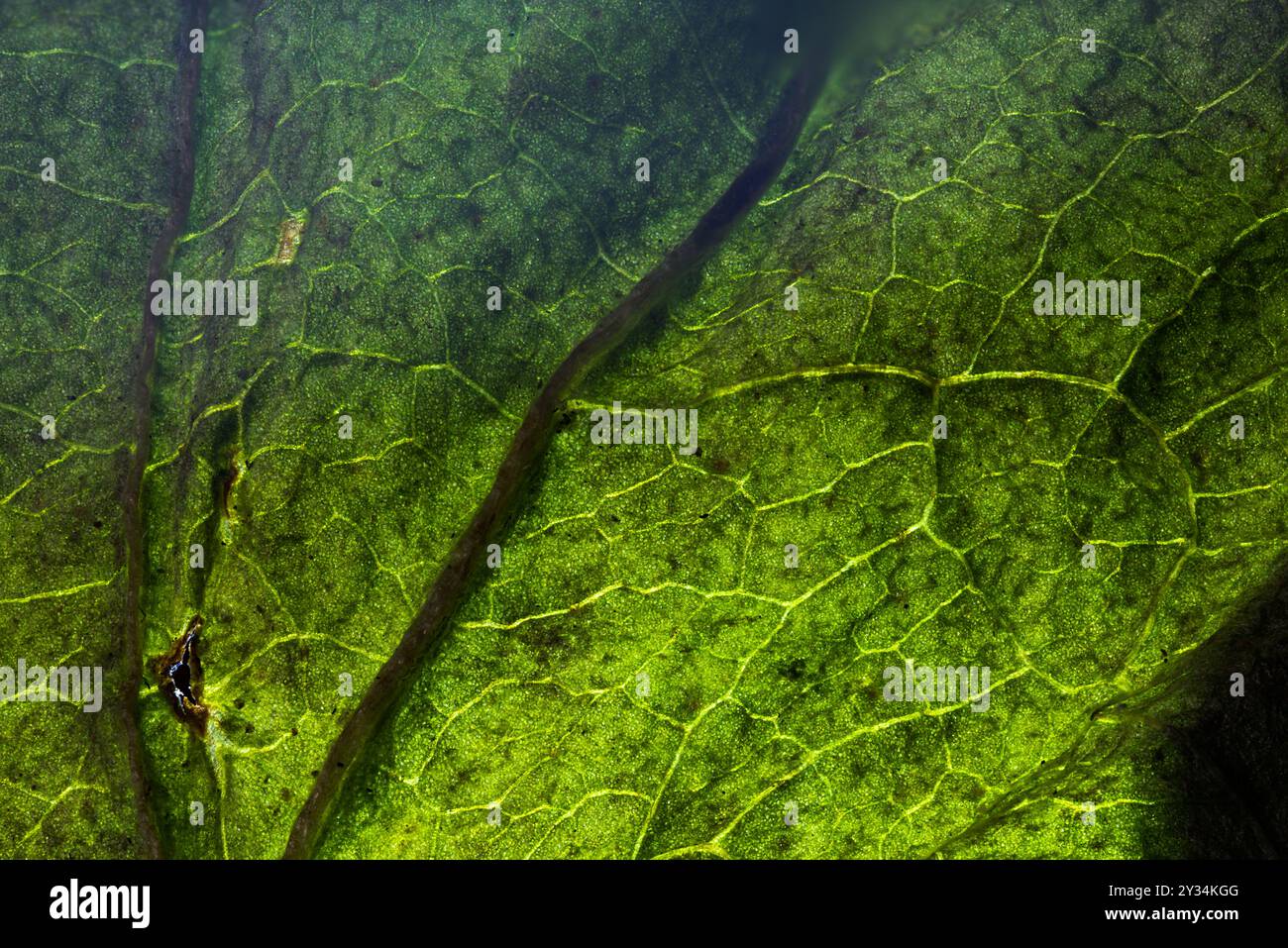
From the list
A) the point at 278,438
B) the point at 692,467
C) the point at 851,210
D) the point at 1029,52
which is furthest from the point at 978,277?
the point at 278,438

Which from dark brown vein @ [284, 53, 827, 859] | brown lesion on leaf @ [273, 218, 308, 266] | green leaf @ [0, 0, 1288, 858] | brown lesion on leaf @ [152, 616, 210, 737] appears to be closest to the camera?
green leaf @ [0, 0, 1288, 858]

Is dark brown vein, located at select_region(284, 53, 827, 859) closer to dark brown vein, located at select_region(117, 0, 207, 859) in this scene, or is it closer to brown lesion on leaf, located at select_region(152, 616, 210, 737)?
brown lesion on leaf, located at select_region(152, 616, 210, 737)

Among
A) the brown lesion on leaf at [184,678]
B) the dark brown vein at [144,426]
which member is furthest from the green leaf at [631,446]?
the brown lesion on leaf at [184,678]

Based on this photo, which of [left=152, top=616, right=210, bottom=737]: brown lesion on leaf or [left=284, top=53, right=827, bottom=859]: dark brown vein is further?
[left=152, top=616, right=210, bottom=737]: brown lesion on leaf

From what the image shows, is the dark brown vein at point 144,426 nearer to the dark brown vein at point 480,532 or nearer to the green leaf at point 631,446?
the green leaf at point 631,446

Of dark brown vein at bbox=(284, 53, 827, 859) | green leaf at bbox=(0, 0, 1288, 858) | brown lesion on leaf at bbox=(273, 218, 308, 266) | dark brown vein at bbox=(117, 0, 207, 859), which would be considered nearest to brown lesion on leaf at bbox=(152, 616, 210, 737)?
green leaf at bbox=(0, 0, 1288, 858)
